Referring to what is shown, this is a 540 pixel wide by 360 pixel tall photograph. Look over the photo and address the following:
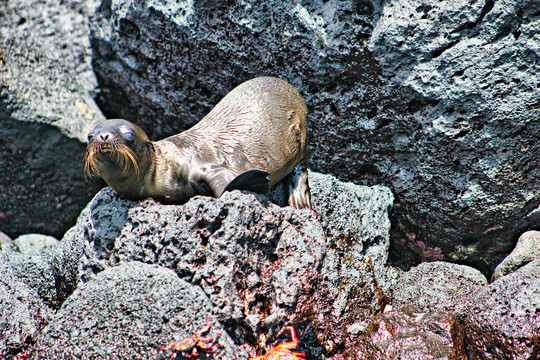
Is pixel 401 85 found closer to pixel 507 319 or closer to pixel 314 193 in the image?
pixel 314 193

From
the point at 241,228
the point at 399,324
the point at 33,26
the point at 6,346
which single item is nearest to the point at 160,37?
the point at 33,26

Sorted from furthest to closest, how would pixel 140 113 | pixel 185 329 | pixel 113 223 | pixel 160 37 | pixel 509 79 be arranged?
pixel 140 113, pixel 160 37, pixel 509 79, pixel 113 223, pixel 185 329

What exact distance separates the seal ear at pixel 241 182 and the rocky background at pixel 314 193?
15cm

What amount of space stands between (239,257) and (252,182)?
0.64 m

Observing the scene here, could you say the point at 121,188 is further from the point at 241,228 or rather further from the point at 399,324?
the point at 399,324

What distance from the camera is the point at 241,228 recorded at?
380cm

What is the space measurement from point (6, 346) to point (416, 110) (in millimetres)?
4301

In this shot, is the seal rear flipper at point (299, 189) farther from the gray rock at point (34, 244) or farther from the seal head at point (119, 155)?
the gray rock at point (34, 244)

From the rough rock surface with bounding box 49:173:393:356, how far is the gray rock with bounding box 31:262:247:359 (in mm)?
226

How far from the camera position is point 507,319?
4027 mm

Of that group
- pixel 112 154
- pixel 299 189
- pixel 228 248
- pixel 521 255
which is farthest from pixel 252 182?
pixel 521 255

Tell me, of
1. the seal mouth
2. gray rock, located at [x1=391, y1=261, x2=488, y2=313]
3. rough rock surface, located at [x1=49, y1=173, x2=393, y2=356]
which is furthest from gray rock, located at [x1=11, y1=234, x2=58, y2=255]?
A: gray rock, located at [x1=391, y1=261, x2=488, y2=313]

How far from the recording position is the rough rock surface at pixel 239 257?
3.73 meters

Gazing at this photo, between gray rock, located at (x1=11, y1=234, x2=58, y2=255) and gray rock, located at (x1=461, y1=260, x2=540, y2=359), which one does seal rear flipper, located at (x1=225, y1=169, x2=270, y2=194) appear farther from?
gray rock, located at (x1=11, y1=234, x2=58, y2=255)
